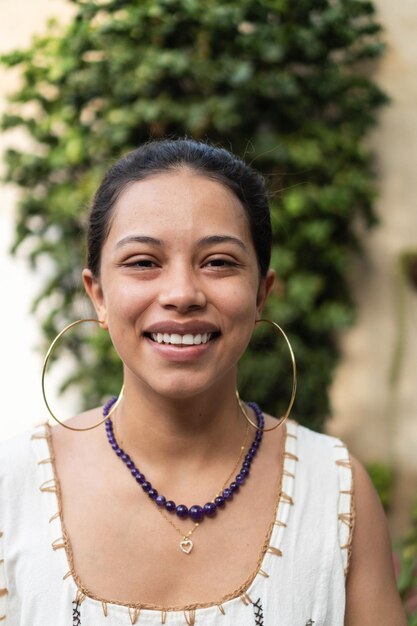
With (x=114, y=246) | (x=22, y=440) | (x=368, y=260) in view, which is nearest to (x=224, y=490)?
(x=22, y=440)

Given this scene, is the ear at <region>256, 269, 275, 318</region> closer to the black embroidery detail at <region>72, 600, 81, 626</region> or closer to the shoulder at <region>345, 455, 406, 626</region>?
the shoulder at <region>345, 455, 406, 626</region>

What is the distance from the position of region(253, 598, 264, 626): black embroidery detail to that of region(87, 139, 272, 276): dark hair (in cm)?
79

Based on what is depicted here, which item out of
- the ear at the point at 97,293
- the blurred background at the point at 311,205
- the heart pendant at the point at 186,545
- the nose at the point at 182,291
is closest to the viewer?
the nose at the point at 182,291

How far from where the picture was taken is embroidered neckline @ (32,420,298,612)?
169 centimetres

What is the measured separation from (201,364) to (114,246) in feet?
1.14

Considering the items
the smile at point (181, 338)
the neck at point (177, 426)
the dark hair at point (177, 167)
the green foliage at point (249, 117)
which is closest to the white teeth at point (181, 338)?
the smile at point (181, 338)

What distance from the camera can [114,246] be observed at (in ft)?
5.83

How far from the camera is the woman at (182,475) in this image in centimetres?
169

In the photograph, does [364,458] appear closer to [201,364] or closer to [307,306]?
[307,306]

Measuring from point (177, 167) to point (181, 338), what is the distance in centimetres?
42

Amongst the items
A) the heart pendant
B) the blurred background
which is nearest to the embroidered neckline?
the heart pendant

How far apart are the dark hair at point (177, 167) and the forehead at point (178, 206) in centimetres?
3

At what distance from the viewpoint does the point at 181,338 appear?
5.48 ft

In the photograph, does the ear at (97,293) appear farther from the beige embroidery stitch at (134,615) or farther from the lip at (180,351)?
the beige embroidery stitch at (134,615)
